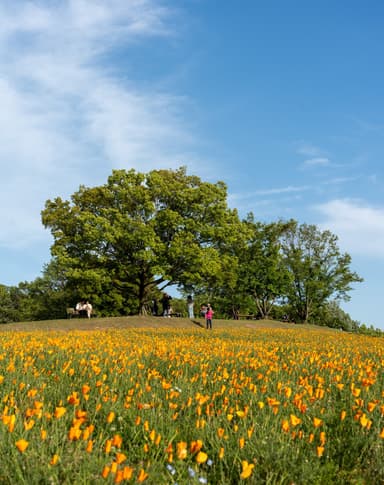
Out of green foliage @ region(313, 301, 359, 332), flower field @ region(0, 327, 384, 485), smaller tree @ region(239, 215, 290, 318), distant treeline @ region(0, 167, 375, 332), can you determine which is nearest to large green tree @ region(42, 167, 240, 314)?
distant treeline @ region(0, 167, 375, 332)

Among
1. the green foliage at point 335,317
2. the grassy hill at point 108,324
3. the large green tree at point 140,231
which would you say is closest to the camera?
the grassy hill at point 108,324

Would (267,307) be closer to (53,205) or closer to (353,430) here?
(53,205)

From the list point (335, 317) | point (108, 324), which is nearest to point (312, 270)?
point (335, 317)

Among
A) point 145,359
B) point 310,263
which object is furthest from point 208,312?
point 310,263

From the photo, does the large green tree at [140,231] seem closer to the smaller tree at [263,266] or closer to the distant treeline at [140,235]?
the distant treeline at [140,235]

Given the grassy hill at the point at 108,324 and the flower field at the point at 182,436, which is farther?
the grassy hill at the point at 108,324

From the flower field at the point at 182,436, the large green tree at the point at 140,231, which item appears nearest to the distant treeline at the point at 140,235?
the large green tree at the point at 140,231

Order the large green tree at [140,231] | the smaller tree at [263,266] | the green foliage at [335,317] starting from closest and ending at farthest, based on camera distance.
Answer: the large green tree at [140,231] → the smaller tree at [263,266] → the green foliage at [335,317]

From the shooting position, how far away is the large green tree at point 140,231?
122ft

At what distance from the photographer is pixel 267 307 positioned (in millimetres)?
63125

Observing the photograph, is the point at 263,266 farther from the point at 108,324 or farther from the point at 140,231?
the point at 108,324

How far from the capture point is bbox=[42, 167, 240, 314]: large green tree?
3725cm

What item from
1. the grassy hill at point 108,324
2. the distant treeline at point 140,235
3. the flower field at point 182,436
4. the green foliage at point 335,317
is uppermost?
the distant treeline at point 140,235

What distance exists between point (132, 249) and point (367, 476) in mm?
35490
